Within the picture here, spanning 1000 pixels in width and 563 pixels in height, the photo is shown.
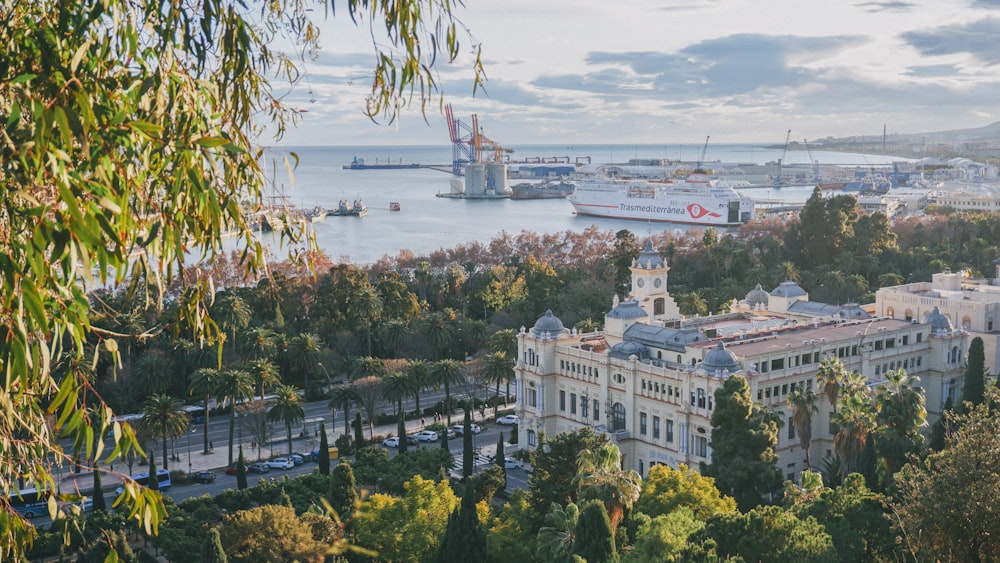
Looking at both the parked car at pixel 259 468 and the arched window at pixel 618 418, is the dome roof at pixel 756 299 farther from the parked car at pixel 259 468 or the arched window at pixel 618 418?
the parked car at pixel 259 468

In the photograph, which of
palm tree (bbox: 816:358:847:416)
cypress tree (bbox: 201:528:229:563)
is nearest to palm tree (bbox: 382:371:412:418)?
palm tree (bbox: 816:358:847:416)

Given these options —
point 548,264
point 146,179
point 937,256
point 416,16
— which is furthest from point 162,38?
point 937,256

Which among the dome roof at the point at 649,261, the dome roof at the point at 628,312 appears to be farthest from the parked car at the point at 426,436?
the dome roof at the point at 649,261

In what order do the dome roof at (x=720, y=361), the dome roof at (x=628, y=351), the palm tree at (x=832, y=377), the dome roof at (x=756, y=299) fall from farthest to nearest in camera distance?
the dome roof at (x=756, y=299) < the dome roof at (x=628, y=351) < the dome roof at (x=720, y=361) < the palm tree at (x=832, y=377)

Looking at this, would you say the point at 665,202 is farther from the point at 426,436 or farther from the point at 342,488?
the point at 342,488

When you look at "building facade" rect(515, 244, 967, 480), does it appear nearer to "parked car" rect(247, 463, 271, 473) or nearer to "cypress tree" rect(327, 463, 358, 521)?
"cypress tree" rect(327, 463, 358, 521)

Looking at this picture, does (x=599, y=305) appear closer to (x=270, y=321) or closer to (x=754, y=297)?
(x=754, y=297)

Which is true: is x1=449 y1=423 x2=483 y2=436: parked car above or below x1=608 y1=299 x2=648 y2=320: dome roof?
below
